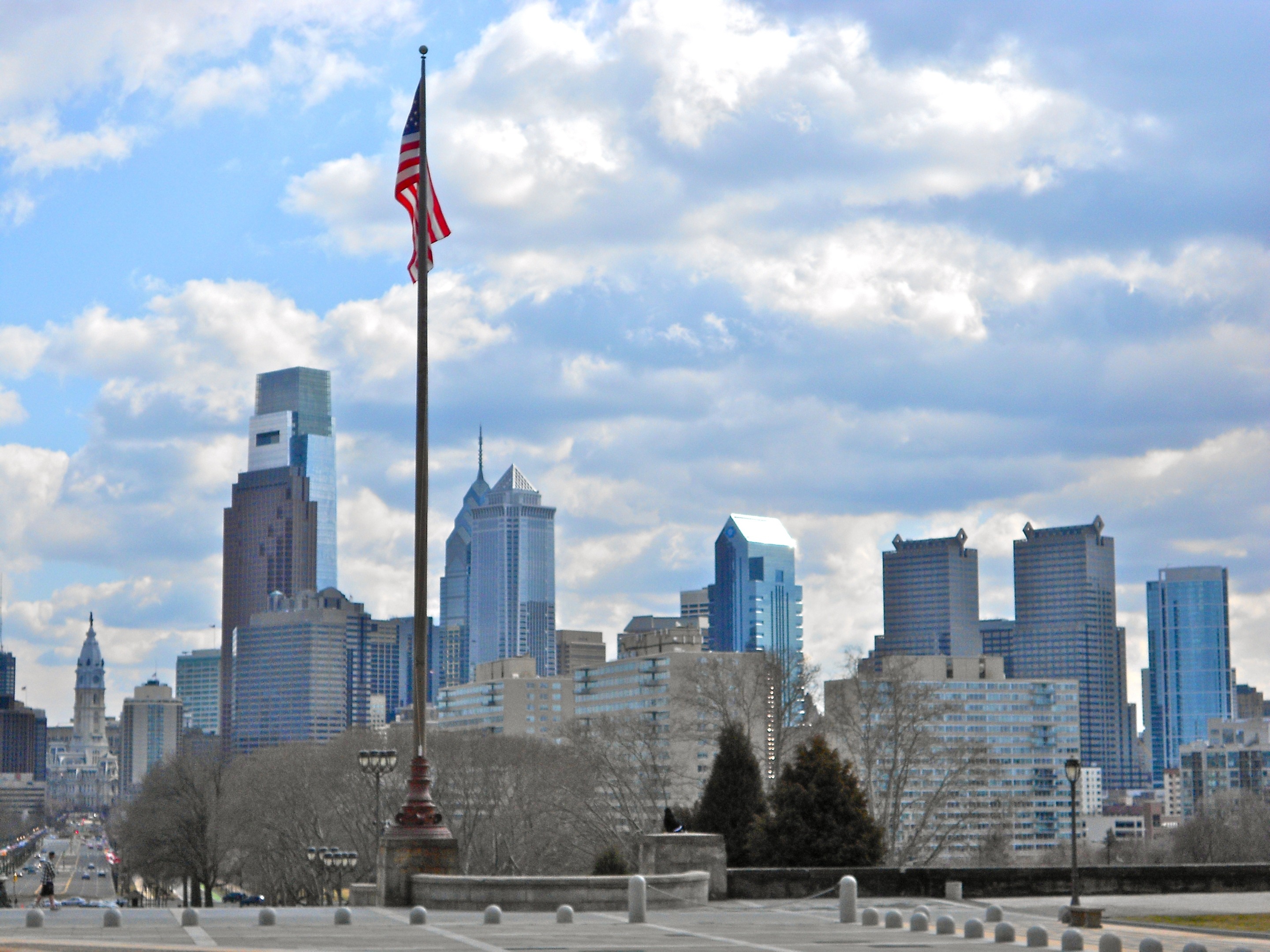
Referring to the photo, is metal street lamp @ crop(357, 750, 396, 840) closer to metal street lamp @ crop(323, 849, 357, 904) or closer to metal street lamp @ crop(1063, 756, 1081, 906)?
metal street lamp @ crop(1063, 756, 1081, 906)

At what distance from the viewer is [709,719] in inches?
3238

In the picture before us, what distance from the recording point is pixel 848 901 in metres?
31.4

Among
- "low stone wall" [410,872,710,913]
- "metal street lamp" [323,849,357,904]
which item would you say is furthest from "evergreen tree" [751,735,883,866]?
"metal street lamp" [323,849,357,904]

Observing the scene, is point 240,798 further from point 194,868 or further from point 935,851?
point 935,851

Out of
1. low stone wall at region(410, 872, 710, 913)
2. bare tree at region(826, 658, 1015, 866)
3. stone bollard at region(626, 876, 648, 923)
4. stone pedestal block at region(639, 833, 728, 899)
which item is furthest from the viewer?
bare tree at region(826, 658, 1015, 866)

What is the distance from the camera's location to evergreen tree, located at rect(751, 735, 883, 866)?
44969 mm

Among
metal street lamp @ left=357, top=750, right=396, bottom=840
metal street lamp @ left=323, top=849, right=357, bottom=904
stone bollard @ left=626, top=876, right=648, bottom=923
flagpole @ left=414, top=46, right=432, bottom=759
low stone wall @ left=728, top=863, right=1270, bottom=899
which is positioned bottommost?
metal street lamp @ left=323, top=849, right=357, bottom=904

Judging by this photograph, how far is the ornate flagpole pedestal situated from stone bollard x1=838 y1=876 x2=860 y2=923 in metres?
7.94

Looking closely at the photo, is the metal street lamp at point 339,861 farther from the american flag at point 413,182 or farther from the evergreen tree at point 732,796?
the american flag at point 413,182

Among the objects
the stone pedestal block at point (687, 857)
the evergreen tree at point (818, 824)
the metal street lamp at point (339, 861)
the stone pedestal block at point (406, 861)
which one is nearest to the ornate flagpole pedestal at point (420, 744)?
the stone pedestal block at point (406, 861)

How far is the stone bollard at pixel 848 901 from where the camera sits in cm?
3134

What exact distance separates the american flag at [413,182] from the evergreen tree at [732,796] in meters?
19.7

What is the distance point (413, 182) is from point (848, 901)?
61.9 ft

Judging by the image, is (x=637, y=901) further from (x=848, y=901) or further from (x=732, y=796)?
(x=732, y=796)
